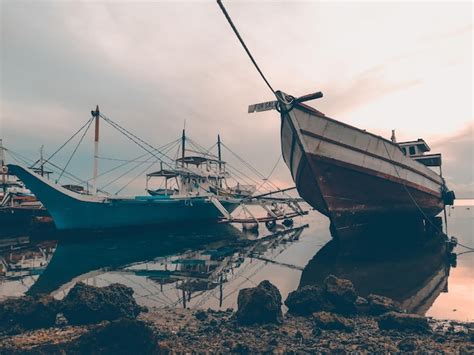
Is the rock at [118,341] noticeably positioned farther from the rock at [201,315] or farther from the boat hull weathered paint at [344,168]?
the boat hull weathered paint at [344,168]

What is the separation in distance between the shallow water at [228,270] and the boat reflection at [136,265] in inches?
1.7

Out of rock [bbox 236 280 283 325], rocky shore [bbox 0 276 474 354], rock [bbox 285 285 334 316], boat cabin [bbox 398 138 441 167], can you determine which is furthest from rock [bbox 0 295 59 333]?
boat cabin [bbox 398 138 441 167]

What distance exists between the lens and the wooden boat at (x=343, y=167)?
687 inches

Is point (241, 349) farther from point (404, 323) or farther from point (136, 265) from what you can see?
point (136, 265)

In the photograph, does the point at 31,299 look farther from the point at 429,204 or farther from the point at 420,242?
the point at 429,204

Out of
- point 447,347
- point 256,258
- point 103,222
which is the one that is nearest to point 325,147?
point 256,258

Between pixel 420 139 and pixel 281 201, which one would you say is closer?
pixel 420 139

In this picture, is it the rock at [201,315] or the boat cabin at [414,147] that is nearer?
the rock at [201,315]

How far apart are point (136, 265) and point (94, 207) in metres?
12.6

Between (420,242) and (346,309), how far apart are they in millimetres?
Result: 18005

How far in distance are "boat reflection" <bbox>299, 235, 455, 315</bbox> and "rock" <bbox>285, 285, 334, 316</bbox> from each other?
8.73 ft

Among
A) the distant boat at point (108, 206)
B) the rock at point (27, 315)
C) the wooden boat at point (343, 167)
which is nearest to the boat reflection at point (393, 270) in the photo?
the wooden boat at point (343, 167)

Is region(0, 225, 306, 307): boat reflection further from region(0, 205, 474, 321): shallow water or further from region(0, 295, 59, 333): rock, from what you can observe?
region(0, 295, 59, 333): rock

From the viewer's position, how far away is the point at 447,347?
6.07m
